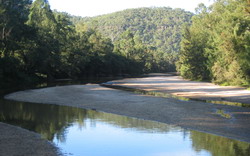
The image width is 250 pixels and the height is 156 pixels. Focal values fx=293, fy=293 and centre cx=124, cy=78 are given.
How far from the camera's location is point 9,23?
4291 centimetres

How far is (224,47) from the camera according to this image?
153ft

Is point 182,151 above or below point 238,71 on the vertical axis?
below

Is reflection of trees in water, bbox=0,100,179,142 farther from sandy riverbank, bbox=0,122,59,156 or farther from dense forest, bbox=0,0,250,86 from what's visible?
dense forest, bbox=0,0,250,86

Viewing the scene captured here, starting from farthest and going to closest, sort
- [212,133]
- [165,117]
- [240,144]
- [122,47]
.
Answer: [122,47], [165,117], [212,133], [240,144]

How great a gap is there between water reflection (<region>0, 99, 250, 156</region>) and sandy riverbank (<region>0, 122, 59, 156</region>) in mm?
637

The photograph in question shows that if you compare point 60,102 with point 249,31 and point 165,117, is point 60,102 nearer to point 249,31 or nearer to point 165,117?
point 165,117

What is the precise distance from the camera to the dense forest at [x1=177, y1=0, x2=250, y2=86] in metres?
43.1

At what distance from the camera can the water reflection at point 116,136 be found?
468 inches

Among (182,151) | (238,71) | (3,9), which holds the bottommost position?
(182,151)

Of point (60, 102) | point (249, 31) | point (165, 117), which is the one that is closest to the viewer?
point (165, 117)

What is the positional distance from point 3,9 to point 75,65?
3391 centimetres

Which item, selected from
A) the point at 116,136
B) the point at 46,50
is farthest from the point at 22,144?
the point at 46,50

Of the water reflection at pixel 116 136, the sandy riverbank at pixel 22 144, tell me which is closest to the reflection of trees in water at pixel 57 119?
the water reflection at pixel 116 136

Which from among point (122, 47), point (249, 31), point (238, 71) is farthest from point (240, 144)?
point (122, 47)
